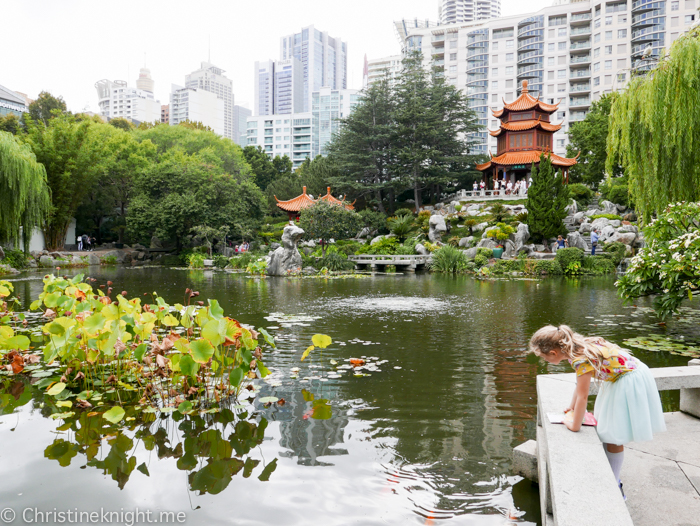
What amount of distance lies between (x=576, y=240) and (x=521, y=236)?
2.73 metres

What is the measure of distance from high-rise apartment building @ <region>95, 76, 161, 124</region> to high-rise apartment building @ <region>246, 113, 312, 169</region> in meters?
32.8

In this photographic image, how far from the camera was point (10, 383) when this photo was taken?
524 centimetres

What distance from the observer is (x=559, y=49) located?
58375mm

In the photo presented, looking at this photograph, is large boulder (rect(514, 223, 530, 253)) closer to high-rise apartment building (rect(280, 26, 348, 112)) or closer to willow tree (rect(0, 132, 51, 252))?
willow tree (rect(0, 132, 51, 252))

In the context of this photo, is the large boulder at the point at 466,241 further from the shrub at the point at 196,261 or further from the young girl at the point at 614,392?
the young girl at the point at 614,392

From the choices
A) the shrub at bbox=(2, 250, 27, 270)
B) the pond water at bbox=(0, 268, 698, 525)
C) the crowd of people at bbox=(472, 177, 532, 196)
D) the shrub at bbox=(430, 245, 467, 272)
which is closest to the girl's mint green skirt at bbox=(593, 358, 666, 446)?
the pond water at bbox=(0, 268, 698, 525)

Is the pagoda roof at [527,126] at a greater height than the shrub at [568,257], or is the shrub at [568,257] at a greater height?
the pagoda roof at [527,126]

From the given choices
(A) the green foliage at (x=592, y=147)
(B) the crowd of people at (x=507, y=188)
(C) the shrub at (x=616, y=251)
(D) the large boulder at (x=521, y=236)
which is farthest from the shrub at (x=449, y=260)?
(A) the green foliage at (x=592, y=147)

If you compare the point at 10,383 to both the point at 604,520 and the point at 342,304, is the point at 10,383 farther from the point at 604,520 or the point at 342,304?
the point at 342,304

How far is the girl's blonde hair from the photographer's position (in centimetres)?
261

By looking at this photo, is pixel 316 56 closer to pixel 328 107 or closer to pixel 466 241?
pixel 328 107

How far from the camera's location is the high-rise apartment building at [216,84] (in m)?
151

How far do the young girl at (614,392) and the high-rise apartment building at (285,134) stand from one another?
319ft

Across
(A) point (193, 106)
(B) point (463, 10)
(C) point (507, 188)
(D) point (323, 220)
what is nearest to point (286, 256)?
(D) point (323, 220)
